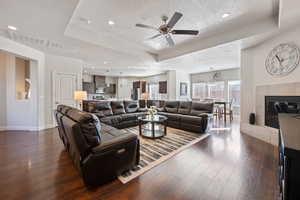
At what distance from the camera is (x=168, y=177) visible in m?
Result: 2.08

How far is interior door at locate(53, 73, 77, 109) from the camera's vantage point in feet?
17.3

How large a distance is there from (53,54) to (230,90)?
8.70 meters

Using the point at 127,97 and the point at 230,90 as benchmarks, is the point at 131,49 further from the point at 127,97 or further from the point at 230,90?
the point at 127,97

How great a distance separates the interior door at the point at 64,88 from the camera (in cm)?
527

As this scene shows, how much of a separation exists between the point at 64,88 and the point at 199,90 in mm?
7785

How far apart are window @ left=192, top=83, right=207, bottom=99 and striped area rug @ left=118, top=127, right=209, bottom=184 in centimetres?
550

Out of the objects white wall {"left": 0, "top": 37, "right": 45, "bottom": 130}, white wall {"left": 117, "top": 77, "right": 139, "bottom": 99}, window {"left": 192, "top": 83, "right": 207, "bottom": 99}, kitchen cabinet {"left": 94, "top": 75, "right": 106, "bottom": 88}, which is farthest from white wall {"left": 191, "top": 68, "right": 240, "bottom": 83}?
white wall {"left": 0, "top": 37, "right": 45, "bottom": 130}

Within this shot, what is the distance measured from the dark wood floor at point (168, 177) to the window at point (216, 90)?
5.59 metres

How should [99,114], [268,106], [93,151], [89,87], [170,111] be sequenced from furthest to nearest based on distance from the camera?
1. [89,87]
2. [170,111]
3. [99,114]
4. [268,106]
5. [93,151]

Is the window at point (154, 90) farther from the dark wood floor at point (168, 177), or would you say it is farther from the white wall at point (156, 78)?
the dark wood floor at point (168, 177)

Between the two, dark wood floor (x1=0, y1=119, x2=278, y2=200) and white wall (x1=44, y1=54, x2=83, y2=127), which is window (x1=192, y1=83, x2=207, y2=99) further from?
white wall (x1=44, y1=54, x2=83, y2=127)

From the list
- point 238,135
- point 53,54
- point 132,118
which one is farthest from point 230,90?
point 53,54

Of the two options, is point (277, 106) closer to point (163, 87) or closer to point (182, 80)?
point (182, 80)

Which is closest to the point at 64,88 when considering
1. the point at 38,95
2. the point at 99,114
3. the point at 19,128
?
the point at 38,95
